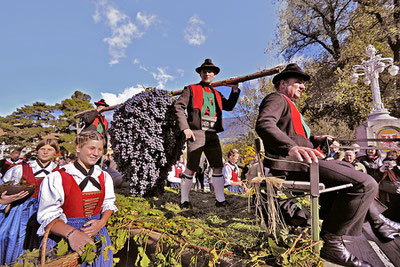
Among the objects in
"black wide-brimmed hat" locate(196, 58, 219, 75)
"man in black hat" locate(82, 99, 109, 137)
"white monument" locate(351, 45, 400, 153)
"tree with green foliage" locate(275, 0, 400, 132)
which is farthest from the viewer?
"tree with green foliage" locate(275, 0, 400, 132)

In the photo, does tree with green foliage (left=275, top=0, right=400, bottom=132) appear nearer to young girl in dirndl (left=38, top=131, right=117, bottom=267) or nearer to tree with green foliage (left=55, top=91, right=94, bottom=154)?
young girl in dirndl (left=38, top=131, right=117, bottom=267)

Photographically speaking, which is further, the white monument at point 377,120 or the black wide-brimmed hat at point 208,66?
the white monument at point 377,120

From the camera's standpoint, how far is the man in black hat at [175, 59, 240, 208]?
330 cm

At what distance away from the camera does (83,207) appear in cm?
184

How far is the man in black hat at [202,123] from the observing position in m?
3.30

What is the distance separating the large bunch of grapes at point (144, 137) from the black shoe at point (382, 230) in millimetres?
2626

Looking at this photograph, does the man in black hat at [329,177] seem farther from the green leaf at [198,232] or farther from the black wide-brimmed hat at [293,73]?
the green leaf at [198,232]

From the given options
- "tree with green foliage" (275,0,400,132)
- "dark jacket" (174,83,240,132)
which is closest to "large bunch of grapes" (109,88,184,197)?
"dark jacket" (174,83,240,132)

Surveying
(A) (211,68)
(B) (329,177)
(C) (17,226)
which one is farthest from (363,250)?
(C) (17,226)

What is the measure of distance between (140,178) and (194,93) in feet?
5.02

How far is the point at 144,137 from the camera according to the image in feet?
10.8

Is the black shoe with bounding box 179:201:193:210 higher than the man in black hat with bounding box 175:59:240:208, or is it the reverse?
the man in black hat with bounding box 175:59:240:208

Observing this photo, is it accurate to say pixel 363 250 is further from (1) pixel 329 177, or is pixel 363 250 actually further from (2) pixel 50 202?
(2) pixel 50 202

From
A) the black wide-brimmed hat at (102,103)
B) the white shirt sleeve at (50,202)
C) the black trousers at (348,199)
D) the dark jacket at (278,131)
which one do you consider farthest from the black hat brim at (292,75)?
the black wide-brimmed hat at (102,103)
